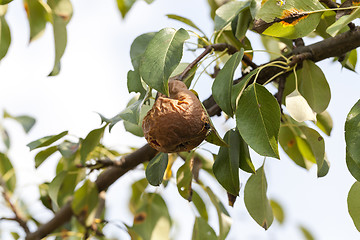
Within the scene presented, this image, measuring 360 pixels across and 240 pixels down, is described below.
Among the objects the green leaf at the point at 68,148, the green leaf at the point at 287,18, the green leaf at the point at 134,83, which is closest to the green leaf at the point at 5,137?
the green leaf at the point at 68,148

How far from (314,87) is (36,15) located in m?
0.74

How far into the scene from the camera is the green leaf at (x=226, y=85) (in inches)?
31.6

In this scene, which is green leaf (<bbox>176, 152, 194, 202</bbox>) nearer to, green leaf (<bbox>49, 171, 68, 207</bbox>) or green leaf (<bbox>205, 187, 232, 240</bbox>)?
green leaf (<bbox>205, 187, 232, 240</bbox>)

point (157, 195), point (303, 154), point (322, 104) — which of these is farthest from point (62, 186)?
point (322, 104)

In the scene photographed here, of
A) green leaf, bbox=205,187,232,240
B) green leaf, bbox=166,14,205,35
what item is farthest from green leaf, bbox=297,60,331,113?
green leaf, bbox=205,187,232,240

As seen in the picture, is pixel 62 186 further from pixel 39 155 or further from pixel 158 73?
pixel 158 73

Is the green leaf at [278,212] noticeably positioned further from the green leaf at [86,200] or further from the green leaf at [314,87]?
the green leaf at [314,87]

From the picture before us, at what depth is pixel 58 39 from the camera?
1.28 meters

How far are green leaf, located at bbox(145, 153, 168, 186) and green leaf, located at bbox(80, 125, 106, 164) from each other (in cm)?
33

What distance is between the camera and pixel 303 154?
1292 mm

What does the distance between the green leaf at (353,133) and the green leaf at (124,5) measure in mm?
668

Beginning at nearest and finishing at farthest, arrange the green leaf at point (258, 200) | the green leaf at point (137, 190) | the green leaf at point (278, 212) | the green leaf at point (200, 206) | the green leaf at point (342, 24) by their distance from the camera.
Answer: the green leaf at point (342, 24), the green leaf at point (258, 200), the green leaf at point (200, 206), the green leaf at point (137, 190), the green leaf at point (278, 212)

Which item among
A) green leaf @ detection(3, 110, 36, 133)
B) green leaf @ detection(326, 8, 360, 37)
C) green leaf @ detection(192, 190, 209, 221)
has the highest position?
green leaf @ detection(326, 8, 360, 37)

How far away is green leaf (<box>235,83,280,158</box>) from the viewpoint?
0.79 m
